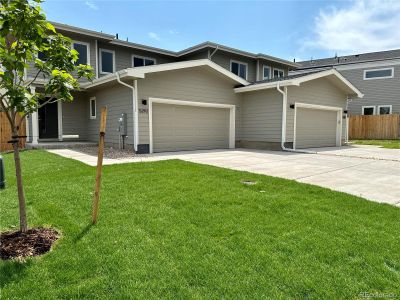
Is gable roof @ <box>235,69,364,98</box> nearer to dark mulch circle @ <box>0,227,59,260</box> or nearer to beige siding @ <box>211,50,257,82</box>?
beige siding @ <box>211,50,257,82</box>

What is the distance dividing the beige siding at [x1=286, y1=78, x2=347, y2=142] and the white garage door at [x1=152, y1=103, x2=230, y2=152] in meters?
2.93

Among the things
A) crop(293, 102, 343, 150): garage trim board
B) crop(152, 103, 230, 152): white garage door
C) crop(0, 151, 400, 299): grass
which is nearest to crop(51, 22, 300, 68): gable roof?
crop(152, 103, 230, 152): white garage door

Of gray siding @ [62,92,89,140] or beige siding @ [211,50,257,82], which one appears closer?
gray siding @ [62,92,89,140]

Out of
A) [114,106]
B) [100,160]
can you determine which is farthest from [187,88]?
[100,160]

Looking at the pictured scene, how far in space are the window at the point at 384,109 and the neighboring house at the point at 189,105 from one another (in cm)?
798

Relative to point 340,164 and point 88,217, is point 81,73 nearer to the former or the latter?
point 88,217

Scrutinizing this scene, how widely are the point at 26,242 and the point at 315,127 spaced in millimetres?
14160

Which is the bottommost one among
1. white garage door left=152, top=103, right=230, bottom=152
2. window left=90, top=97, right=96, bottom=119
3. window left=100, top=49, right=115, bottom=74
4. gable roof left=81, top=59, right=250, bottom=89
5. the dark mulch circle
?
the dark mulch circle

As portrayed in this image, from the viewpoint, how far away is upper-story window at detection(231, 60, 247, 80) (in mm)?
18156

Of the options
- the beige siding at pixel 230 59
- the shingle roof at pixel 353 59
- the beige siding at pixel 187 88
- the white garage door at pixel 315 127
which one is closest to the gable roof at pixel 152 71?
the beige siding at pixel 187 88

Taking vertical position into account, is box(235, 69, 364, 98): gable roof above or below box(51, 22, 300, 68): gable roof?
below

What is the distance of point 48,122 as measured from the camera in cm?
1484

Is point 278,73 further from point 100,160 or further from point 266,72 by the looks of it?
point 100,160

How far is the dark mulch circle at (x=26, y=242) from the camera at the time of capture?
2787 millimetres
